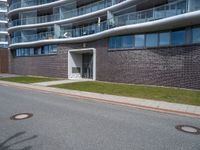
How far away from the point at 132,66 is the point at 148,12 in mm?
5900

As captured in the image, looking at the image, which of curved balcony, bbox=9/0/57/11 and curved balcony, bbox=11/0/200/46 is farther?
curved balcony, bbox=9/0/57/11

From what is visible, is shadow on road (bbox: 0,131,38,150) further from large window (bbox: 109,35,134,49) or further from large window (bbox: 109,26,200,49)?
large window (bbox: 109,35,134,49)

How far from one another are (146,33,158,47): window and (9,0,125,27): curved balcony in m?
8.09

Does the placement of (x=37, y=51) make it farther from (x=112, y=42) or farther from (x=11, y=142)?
(x=11, y=142)

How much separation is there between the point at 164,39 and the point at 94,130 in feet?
45.4

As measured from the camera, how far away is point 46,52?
30.8 metres

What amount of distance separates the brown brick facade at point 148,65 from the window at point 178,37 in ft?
1.65

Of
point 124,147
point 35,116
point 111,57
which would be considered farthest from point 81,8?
point 124,147

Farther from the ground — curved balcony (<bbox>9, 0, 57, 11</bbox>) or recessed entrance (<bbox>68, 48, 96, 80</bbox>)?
curved balcony (<bbox>9, 0, 57, 11</bbox>)

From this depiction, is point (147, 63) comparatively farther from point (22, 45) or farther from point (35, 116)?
point (22, 45)

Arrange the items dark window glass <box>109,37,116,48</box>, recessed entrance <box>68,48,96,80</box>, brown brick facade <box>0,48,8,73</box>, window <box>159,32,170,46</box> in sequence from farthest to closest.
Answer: brown brick facade <box>0,48,8,73</box> → recessed entrance <box>68,48,96,80</box> → dark window glass <box>109,37,116,48</box> → window <box>159,32,170,46</box>

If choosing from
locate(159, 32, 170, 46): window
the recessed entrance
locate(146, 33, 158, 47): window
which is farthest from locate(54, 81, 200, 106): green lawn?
the recessed entrance

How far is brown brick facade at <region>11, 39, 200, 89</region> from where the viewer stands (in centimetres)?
1543

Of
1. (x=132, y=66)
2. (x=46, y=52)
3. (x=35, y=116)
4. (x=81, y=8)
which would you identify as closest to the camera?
(x=35, y=116)
